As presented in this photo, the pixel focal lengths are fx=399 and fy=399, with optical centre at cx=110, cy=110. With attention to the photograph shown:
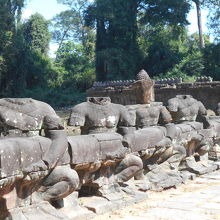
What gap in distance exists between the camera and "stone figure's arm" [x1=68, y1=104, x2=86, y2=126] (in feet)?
17.0

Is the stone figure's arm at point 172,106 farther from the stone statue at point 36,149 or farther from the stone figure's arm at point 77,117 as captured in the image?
the stone statue at point 36,149

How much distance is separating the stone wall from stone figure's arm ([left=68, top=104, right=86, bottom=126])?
13773mm

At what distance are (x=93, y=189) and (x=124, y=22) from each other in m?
25.0

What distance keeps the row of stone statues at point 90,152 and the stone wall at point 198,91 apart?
11144mm

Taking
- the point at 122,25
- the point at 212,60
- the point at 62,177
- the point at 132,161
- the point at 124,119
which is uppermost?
the point at 122,25

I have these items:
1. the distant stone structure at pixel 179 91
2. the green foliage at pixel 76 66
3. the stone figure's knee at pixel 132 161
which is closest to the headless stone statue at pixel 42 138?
the stone figure's knee at pixel 132 161

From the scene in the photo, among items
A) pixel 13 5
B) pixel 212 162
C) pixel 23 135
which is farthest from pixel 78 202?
pixel 13 5

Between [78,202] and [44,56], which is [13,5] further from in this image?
[78,202]

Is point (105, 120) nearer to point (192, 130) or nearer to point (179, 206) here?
point (179, 206)

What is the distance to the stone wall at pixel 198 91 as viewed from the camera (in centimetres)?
1859

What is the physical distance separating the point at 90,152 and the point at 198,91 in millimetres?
14988

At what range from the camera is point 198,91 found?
19.0 m

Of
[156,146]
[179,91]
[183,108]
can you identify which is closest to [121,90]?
[179,91]

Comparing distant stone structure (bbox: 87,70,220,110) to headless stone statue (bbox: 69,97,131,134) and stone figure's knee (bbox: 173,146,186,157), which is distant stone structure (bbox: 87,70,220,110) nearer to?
stone figure's knee (bbox: 173,146,186,157)
